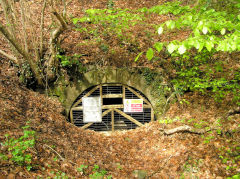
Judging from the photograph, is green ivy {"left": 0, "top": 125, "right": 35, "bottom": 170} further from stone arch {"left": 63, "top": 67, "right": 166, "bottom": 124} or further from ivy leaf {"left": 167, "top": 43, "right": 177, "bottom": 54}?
ivy leaf {"left": 167, "top": 43, "right": 177, "bottom": 54}

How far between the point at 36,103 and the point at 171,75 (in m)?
4.72

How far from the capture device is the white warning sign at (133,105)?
6.64 m

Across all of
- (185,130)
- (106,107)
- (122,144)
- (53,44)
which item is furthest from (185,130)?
(53,44)

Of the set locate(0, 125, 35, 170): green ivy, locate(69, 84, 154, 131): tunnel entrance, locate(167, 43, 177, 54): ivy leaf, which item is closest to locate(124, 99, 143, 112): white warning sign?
locate(69, 84, 154, 131): tunnel entrance

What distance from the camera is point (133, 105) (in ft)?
21.9

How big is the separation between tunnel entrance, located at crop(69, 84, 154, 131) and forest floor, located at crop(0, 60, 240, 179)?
621 mm

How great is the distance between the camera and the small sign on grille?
6531 millimetres

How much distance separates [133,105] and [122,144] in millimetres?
1587

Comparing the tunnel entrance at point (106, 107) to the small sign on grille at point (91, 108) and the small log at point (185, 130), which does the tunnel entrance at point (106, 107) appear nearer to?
the small sign on grille at point (91, 108)

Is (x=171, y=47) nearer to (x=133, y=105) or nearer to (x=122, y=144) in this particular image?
(x=122, y=144)

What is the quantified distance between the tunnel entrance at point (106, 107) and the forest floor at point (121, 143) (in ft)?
2.02

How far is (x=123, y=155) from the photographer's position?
510 centimetres

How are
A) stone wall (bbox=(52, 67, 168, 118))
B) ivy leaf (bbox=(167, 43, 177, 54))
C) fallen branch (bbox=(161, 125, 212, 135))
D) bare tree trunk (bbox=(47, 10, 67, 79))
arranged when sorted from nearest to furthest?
ivy leaf (bbox=(167, 43, 177, 54)), fallen branch (bbox=(161, 125, 212, 135)), bare tree trunk (bbox=(47, 10, 67, 79)), stone wall (bbox=(52, 67, 168, 118))

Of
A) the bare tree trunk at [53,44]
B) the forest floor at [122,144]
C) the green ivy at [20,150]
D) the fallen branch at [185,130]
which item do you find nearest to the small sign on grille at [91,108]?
the forest floor at [122,144]
